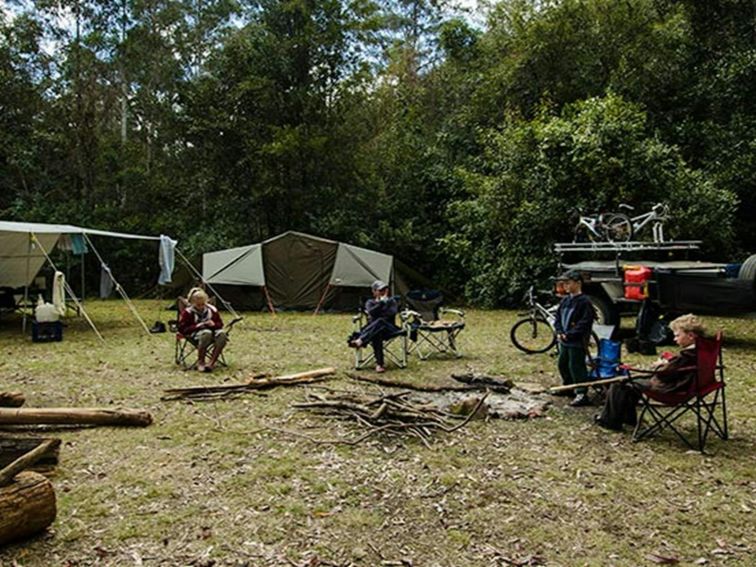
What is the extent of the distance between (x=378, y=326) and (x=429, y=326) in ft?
2.86

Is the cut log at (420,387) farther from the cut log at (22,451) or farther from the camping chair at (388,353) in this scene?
the cut log at (22,451)

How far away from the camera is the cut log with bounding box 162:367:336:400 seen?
5.25 m

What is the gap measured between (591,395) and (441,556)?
2920 millimetres

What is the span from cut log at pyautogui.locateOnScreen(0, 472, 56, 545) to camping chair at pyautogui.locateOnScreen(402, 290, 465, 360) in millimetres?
4437

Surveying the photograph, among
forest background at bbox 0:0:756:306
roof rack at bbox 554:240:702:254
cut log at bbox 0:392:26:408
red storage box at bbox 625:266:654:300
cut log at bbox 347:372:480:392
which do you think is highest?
forest background at bbox 0:0:756:306

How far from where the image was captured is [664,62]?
1334cm

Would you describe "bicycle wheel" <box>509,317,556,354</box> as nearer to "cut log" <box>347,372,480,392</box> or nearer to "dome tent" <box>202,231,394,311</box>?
"cut log" <box>347,372,480,392</box>

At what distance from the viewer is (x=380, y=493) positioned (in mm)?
3240

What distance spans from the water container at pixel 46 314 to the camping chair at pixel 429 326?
17.2 ft

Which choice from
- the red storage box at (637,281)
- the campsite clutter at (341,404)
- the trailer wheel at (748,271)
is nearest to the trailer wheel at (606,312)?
the red storage box at (637,281)

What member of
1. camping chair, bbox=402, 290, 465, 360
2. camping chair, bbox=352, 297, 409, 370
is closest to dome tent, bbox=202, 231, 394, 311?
camping chair, bbox=402, 290, 465, 360

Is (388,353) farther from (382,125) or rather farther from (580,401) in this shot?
(382,125)

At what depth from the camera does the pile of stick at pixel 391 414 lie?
424 centimetres

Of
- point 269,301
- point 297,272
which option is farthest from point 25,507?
point 297,272
